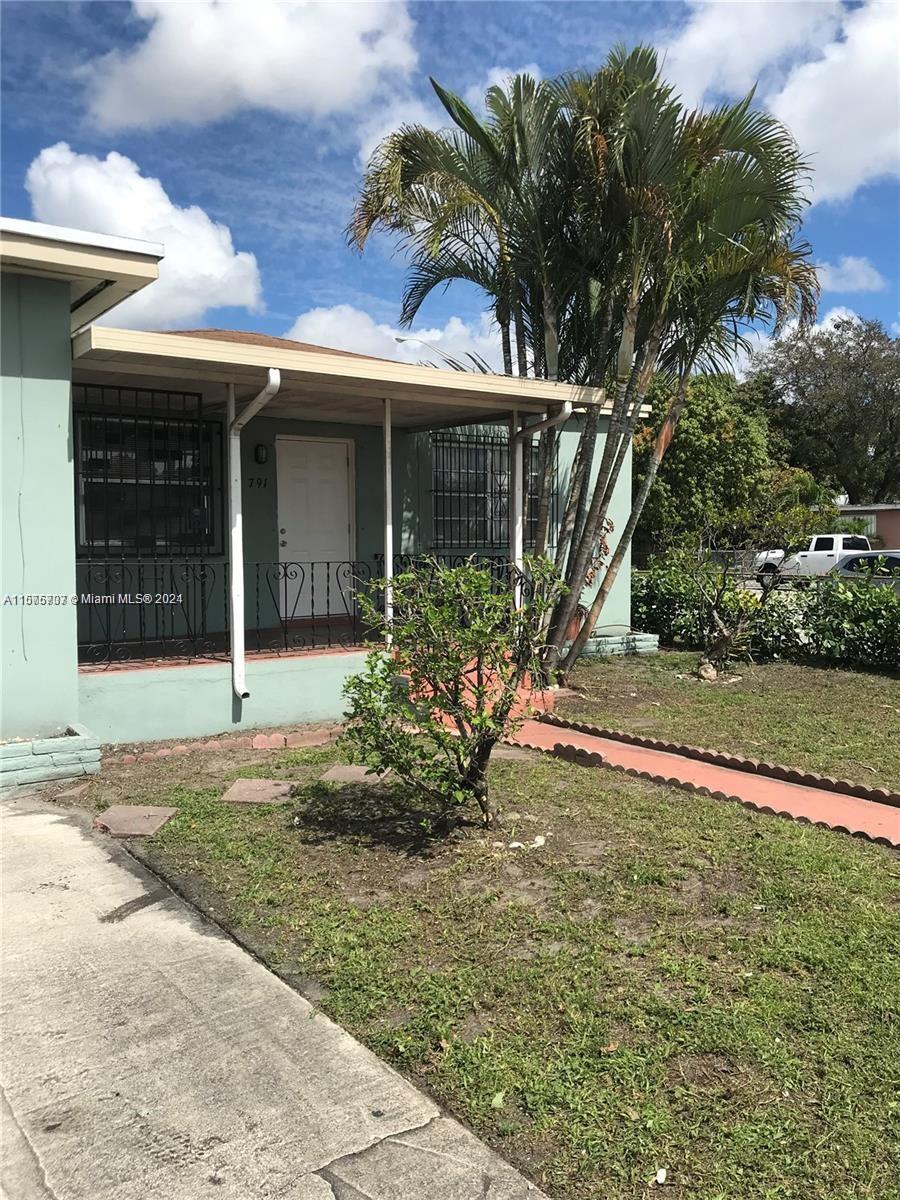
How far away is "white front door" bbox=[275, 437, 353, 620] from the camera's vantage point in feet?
32.9

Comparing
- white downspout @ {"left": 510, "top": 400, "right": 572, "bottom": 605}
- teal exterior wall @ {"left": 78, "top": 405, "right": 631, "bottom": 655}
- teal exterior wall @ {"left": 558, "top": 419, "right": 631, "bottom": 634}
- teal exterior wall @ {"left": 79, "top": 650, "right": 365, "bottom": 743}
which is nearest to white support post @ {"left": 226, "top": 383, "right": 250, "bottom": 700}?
teal exterior wall @ {"left": 79, "top": 650, "right": 365, "bottom": 743}

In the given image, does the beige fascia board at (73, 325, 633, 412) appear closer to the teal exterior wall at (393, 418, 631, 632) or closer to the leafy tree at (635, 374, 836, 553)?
the teal exterior wall at (393, 418, 631, 632)

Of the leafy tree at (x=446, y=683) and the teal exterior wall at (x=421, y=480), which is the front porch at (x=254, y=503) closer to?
the teal exterior wall at (x=421, y=480)

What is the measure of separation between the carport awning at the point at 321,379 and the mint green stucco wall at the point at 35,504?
30 cm

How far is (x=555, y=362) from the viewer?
9828mm

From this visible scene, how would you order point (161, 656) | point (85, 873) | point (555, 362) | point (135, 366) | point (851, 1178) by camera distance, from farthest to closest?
point (555, 362), point (161, 656), point (135, 366), point (85, 873), point (851, 1178)

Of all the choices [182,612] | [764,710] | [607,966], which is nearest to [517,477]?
[764,710]

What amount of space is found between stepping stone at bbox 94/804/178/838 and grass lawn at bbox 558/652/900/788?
391 cm

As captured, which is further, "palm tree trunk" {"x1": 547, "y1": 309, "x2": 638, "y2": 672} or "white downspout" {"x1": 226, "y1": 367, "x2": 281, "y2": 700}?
"palm tree trunk" {"x1": 547, "y1": 309, "x2": 638, "y2": 672}

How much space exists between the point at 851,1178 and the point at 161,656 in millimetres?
6505

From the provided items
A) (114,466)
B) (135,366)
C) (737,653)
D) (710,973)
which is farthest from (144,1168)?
(737,653)

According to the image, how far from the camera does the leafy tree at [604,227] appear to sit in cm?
847

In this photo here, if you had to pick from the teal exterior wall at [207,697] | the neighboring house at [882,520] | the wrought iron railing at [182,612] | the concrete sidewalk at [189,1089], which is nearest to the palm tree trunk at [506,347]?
the wrought iron railing at [182,612]

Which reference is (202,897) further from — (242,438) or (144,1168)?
(242,438)
